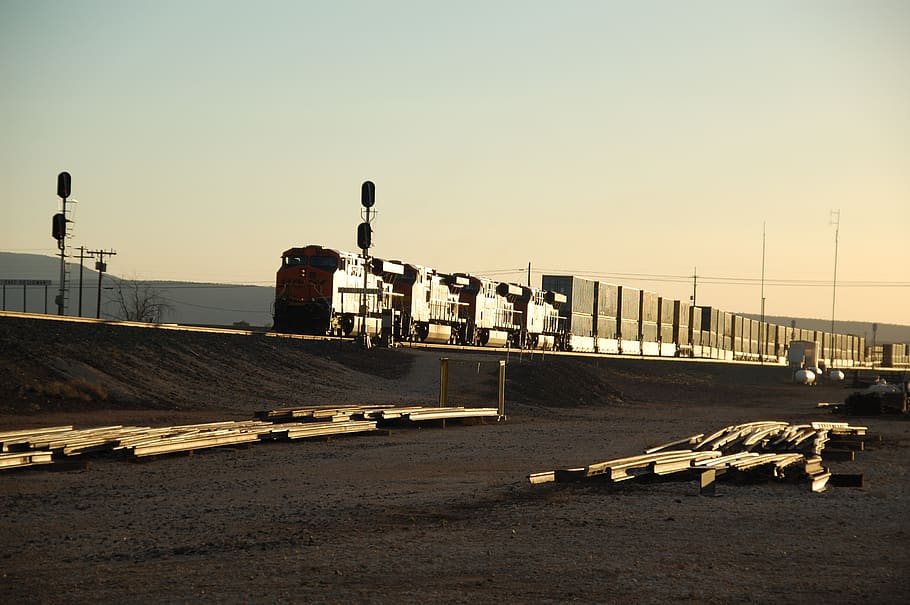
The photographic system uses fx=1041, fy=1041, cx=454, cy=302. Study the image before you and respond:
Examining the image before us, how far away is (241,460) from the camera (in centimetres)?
1833

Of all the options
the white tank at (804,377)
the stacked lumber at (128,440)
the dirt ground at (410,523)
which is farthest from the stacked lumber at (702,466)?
the white tank at (804,377)

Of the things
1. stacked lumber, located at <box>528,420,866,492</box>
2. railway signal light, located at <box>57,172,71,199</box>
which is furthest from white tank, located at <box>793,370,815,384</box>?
stacked lumber, located at <box>528,420,866,492</box>

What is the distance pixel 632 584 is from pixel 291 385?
26.8 meters

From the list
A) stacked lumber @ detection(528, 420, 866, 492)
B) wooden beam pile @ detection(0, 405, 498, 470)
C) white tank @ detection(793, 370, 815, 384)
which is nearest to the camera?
stacked lumber @ detection(528, 420, 866, 492)

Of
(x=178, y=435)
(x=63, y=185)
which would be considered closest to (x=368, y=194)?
(x=63, y=185)

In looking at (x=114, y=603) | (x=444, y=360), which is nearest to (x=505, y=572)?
(x=114, y=603)

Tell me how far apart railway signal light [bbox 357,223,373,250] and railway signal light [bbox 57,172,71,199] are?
1140cm

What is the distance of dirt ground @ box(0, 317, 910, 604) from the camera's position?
8859 mm

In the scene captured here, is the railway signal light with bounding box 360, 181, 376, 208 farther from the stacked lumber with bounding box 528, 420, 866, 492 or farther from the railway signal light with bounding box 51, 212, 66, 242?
the stacked lumber with bounding box 528, 420, 866, 492

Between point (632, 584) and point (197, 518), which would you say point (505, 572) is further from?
point (197, 518)

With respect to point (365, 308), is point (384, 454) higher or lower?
lower

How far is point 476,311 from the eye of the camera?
57.1m

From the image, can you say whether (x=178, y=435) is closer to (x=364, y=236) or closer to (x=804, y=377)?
(x=364, y=236)

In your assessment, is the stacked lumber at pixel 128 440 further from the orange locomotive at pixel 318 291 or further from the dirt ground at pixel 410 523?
the orange locomotive at pixel 318 291
